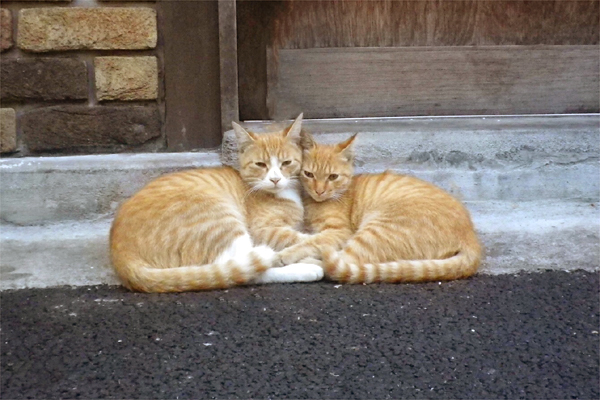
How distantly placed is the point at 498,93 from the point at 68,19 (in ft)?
9.03

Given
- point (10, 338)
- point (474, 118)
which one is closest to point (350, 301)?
point (10, 338)

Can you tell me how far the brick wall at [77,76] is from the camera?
3.79 meters

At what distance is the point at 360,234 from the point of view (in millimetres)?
3256

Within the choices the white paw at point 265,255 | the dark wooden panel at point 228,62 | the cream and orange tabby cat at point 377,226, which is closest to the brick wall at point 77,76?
the dark wooden panel at point 228,62

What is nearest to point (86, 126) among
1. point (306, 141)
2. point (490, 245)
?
point (306, 141)

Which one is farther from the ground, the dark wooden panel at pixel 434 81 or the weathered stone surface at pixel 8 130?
the dark wooden panel at pixel 434 81

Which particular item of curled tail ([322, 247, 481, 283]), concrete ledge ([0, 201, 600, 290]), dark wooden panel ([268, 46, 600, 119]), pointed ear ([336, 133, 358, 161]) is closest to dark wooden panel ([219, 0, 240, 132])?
dark wooden panel ([268, 46, 600, 119])

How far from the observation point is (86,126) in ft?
13.0

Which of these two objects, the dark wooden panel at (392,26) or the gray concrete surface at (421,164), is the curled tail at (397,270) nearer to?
the gray concrete surface at (421,164)

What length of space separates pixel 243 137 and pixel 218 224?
23.7 inches

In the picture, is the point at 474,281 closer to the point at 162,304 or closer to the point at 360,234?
the point at 360,234

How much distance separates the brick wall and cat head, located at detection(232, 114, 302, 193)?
73 centimetres

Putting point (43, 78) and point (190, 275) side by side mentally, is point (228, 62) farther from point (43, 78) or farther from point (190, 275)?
point (190, 275)

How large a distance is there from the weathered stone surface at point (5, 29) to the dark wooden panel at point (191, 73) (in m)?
0.84
